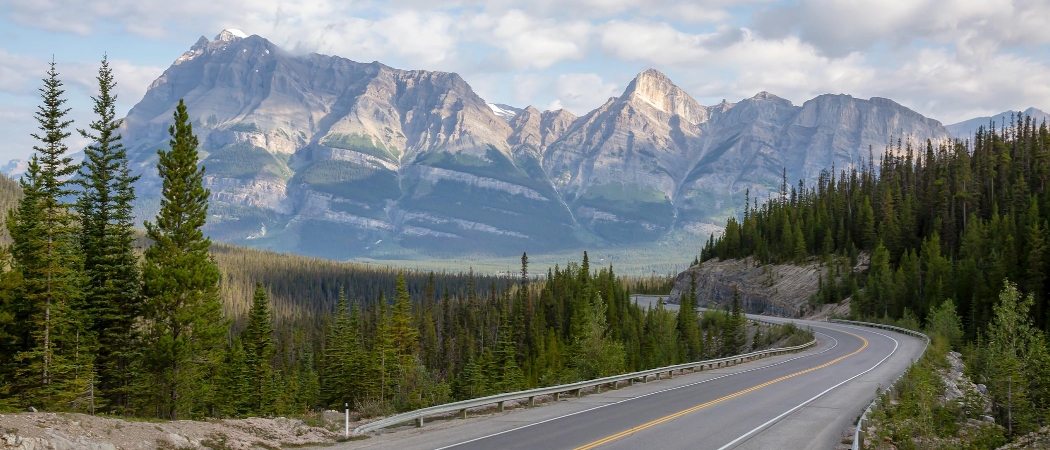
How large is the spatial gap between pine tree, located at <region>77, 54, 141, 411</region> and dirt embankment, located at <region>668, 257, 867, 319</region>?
90369 mm

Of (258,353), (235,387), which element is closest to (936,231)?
(258,353)

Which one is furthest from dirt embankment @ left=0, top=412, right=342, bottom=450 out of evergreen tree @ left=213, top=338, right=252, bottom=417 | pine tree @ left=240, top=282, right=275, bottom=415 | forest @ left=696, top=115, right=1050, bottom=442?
pine tree @ left=240, top=282, right=275, bottom=415

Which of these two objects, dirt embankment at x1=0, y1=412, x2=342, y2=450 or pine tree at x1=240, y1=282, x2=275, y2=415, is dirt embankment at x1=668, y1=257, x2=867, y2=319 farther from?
dirt embankment at x1=0, y1=412, x2=342, y2=450

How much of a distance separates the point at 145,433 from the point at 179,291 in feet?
73.3

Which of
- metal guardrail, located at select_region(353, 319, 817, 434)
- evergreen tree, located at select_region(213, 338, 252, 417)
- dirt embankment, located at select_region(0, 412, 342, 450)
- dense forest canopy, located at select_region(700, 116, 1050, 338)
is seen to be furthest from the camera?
dense forest canopy, located at select_region(700, 116, 1050, 338)

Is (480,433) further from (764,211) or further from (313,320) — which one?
(764,211)

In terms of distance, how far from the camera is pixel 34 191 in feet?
112

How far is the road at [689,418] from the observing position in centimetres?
1905

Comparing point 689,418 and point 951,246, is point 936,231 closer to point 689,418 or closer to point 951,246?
point 951,246

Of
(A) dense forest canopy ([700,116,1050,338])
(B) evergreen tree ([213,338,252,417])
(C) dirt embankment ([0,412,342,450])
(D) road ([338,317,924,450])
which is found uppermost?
(A) dense forest canopy ([700,116,1050,338])

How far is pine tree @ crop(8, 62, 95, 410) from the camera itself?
106 feet

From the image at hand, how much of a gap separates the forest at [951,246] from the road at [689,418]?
6.35 meters

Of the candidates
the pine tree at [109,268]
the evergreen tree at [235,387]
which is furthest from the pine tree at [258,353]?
the pine tree at [109,268]

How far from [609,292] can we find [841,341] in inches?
1734
